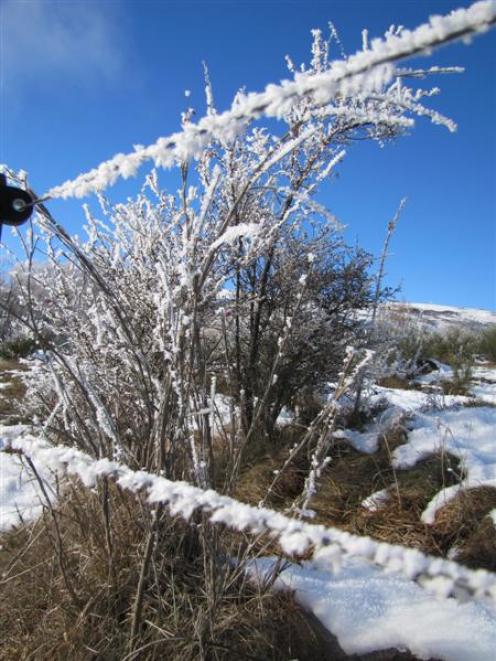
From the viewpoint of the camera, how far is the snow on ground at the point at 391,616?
1.47 m

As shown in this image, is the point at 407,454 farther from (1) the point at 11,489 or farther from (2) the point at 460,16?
(2) the point at 460,16

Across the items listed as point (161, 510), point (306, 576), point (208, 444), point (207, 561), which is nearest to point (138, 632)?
point (207, 561)

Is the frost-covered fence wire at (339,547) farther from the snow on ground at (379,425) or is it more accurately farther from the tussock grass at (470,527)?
the snow on ground at (379,425)

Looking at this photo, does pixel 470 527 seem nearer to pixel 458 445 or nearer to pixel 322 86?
pixel 458 445

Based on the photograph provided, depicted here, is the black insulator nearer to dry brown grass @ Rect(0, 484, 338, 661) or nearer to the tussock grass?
dry brown grass @ Rect(0, 484, 338, 661)

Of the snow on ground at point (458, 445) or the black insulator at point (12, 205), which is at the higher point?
the black insulator at point (12, 205)

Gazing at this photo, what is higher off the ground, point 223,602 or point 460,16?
point 460,16

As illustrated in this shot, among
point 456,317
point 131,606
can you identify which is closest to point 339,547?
point 131,606

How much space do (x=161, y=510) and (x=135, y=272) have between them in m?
2.38

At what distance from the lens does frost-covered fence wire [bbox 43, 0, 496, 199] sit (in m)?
0.33

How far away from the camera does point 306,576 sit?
1.84 m

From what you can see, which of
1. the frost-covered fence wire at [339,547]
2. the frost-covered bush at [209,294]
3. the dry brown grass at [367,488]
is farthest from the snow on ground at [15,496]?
the frost-covered fence wire at [339,547]

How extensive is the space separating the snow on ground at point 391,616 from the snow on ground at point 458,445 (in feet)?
3.04

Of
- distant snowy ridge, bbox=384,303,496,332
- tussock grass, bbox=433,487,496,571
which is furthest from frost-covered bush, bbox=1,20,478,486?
distant snowy ridge, bbox=384,303,496,332
